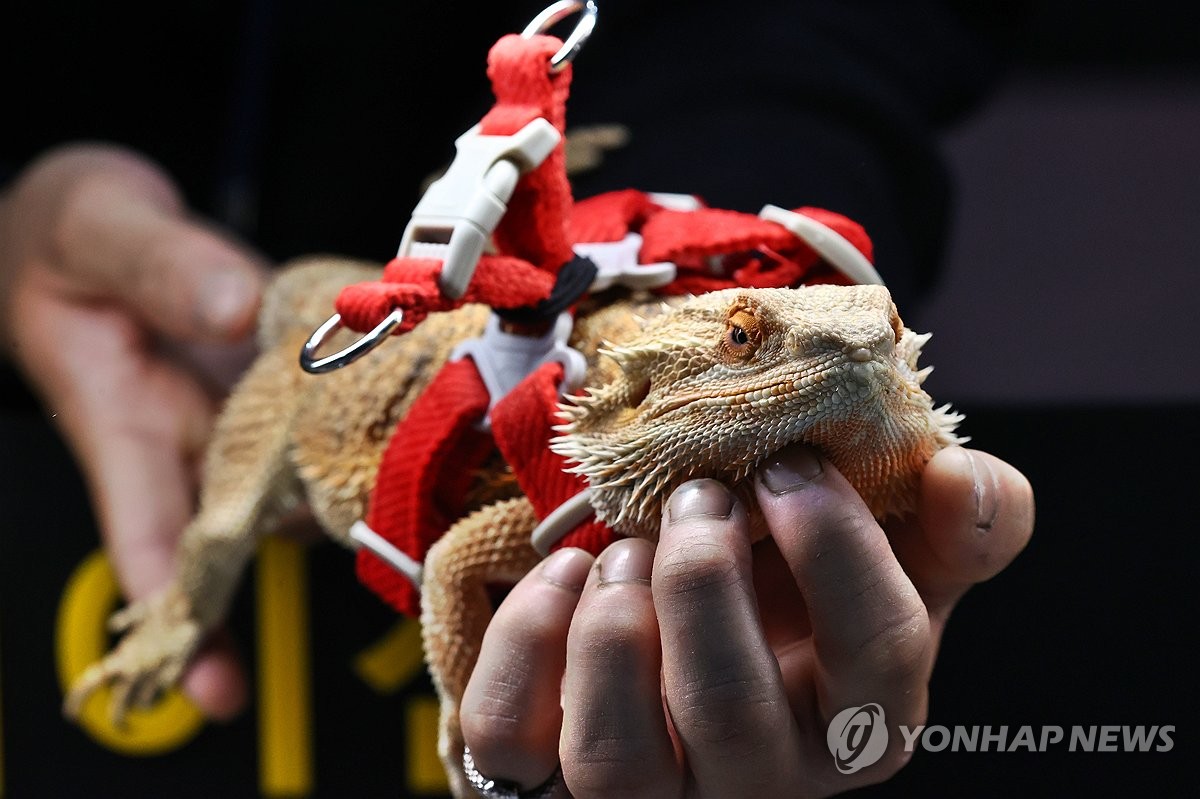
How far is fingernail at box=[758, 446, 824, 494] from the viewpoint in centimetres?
52

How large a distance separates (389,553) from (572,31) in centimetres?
36

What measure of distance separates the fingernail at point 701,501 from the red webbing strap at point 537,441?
3.7 inches

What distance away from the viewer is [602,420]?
1.94 ft

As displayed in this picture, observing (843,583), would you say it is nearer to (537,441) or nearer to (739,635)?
(739,635)

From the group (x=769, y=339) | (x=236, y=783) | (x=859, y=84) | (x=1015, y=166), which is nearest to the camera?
(x=769, y=339)

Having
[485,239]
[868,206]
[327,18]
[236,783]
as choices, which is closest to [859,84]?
[868,206]

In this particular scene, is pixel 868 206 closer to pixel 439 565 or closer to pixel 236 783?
pixel 439 565

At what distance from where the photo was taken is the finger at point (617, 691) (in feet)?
1.84

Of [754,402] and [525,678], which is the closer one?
[754,402]

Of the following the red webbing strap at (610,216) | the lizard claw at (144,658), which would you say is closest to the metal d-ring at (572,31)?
the red webbing strap at (610,216)

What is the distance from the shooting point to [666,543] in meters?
0.53

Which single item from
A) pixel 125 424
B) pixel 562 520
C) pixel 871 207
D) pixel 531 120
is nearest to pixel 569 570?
pixel 562 520

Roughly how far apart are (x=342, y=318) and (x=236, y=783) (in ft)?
3.09

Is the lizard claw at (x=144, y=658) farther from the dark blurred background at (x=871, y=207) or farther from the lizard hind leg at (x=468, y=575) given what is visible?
the lizard hind leg at (x=468, y=575)
